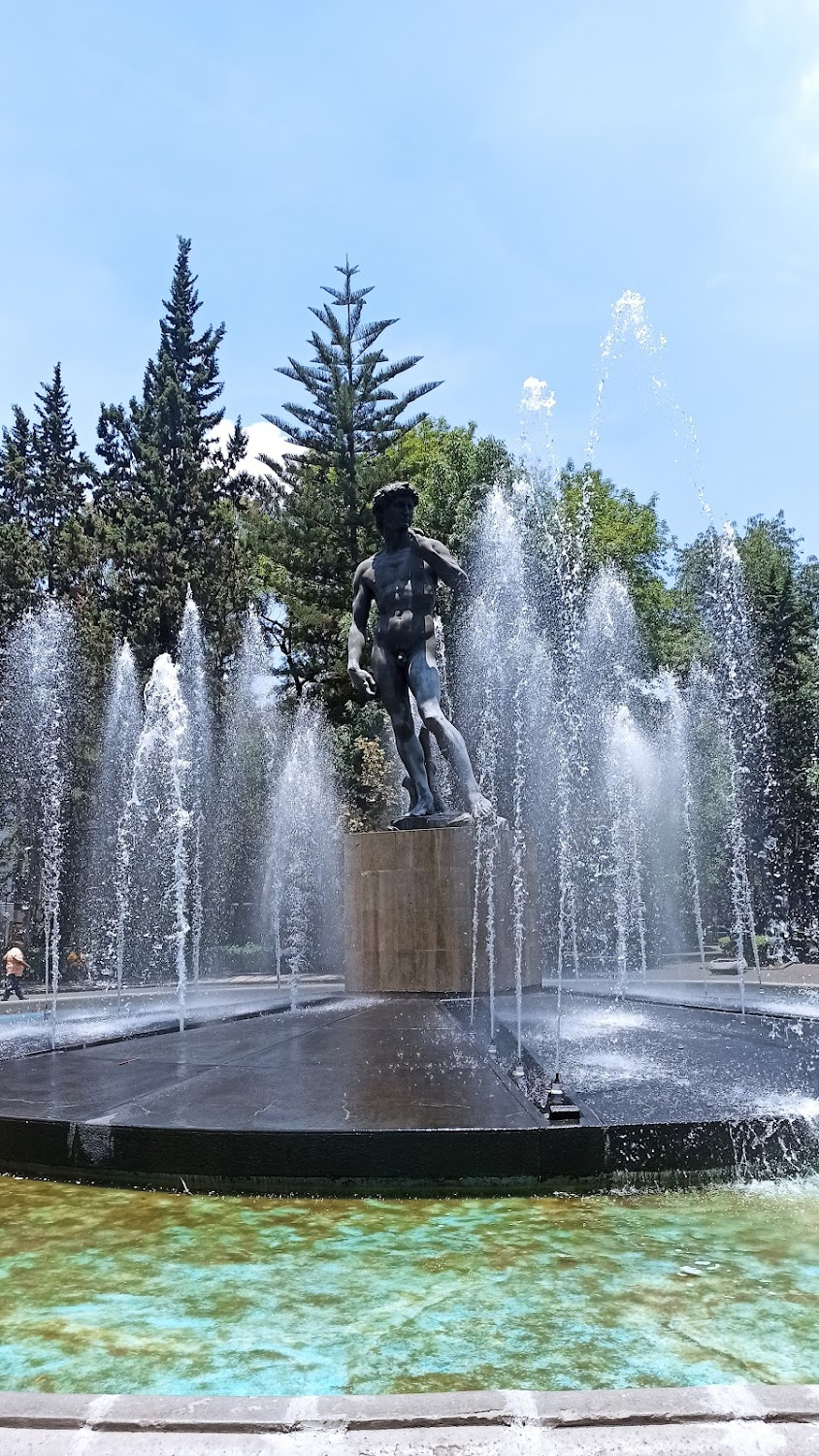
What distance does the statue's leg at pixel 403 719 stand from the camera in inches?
363

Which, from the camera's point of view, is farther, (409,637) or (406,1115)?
(409,637)

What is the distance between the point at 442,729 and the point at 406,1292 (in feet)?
20.0

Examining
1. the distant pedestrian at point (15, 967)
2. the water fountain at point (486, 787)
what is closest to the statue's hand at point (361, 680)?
the water fountain at point (486, 787)

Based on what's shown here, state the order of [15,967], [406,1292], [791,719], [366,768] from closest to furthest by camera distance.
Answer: [406,1292] < [15,967] < [366,768] < [791,719]

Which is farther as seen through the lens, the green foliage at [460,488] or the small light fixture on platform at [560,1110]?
the green foliage at [460,488]

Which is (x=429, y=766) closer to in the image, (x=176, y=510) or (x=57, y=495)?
(x=176, y=510)

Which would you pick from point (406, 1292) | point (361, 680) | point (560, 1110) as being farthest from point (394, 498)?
point (406, 1292)

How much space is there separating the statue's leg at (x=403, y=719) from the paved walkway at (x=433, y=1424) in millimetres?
7123

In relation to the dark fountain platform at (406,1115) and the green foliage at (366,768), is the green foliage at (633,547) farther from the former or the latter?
the dark fountain platform at (406,1115)

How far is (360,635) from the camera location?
382 inches

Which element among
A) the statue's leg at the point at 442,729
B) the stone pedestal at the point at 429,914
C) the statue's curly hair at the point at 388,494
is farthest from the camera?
the statue's curly hair at the point at 388,494

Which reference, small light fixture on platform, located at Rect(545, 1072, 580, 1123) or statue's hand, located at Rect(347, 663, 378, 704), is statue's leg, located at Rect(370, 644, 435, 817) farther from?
small light fixture on platform, located at Rect(545, 1072, 580, 1123)

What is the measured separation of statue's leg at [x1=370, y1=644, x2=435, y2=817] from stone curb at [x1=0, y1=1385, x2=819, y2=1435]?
710 cm

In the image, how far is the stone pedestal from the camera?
28.3 feet
